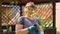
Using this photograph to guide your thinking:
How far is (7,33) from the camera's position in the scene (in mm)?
5898

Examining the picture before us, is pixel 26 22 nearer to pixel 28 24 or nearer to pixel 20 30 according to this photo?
pixel 28 24

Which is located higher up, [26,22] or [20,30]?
[26,22]

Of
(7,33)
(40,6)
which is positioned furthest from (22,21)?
(40,6)

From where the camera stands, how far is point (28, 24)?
3.59 m

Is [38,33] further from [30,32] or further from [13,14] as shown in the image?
[13,14]

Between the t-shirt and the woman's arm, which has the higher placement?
the t-shirt

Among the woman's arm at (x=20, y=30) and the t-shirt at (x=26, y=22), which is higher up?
the t-shirt at (x=26, y=22)

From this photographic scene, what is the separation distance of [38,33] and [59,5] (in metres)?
5.92

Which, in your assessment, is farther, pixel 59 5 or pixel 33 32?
pixel 59 5

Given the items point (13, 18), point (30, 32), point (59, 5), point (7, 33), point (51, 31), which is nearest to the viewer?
point (30, 32)

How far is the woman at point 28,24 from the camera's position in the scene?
3.51 m

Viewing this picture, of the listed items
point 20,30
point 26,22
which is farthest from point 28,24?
point 20,30

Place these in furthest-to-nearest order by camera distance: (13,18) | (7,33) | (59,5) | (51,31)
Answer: (59,5), (13,18), (51,31), (7,33)

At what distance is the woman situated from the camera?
3514 mm
